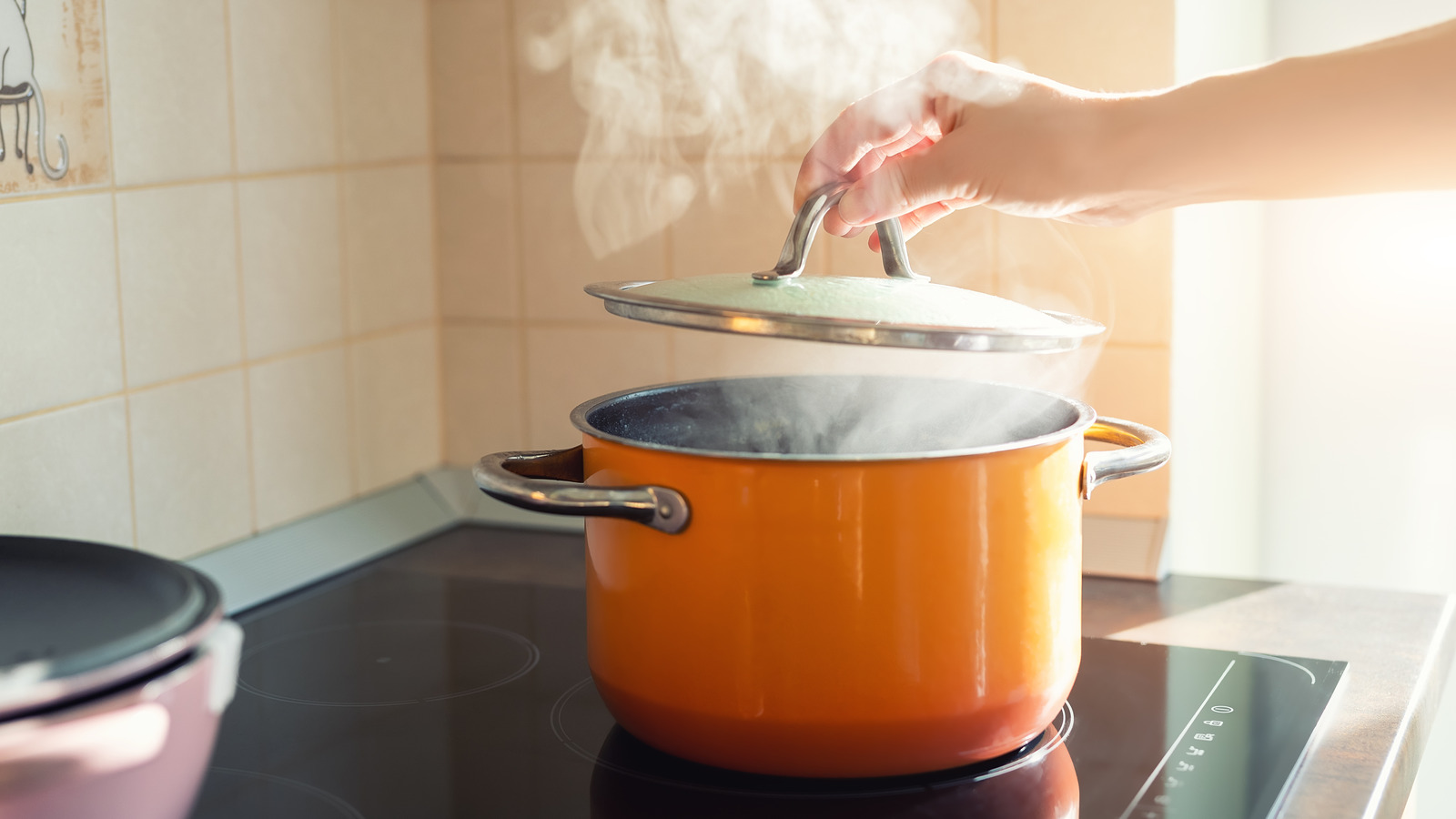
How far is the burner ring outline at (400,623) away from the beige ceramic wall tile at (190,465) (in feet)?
0.45

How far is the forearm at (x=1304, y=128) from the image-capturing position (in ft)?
2.05

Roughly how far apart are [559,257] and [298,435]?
30 cm

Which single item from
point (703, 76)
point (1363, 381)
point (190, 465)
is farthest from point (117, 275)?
point (1363, 381)

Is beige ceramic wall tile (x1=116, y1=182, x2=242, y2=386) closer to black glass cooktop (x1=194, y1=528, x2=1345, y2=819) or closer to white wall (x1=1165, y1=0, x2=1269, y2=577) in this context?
black glass cooktop (x1=194, y1=528, x2=1345, y2=819)

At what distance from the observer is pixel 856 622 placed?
63 cm

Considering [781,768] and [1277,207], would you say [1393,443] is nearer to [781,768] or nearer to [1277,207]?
[1277,207]

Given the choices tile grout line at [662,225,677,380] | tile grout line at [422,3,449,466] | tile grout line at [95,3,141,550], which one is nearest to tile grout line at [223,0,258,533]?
tile grout line at [95,3,141,550]

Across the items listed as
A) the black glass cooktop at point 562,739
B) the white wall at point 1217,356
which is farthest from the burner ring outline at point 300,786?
the white wall at point 1217,356

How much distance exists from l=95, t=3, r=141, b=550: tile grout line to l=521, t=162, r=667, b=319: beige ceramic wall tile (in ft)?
1.37

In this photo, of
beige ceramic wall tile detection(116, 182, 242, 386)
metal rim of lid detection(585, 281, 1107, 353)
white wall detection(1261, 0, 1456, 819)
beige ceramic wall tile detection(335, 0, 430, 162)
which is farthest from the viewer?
white wall detection(1261, 0, 1456, 819)

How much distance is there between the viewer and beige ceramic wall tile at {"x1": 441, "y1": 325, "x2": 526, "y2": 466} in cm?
130

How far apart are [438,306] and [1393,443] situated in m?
1.05

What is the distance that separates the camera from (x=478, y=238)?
1.29m

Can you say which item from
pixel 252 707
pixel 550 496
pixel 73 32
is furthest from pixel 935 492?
pixel 73 32
